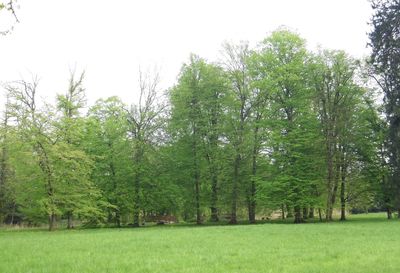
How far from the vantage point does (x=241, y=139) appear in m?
42.5

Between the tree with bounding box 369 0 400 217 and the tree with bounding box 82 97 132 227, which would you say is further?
the tree with bounding box 82 97 132 227

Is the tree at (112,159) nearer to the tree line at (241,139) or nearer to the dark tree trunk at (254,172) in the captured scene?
the tree line at (241,139)

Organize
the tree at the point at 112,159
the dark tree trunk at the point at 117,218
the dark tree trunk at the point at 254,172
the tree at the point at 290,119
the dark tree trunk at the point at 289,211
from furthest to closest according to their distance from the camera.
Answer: the dark tree trunk at the point at 289,211 < the dark tree trunk at the point at 117,218 < the tree at the point at 112,159 < the dark tree trunk at the point at 254,172 < the tree at the point at 290,119

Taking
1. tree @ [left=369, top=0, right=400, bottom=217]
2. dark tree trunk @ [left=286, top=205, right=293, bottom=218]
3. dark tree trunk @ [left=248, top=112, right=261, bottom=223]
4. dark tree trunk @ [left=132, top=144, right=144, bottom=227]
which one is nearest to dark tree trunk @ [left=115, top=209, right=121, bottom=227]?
dark tree trunk @ [left=132, top=144, right=144, bottom=227]

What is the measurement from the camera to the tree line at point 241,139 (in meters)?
40.9

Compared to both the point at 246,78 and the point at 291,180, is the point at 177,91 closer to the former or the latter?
the point at 246,78

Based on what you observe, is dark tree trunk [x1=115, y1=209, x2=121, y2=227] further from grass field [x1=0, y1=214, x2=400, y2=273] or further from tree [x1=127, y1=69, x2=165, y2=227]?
grass field [x1=0, y1=214, x2=400, y2=273]

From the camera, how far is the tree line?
40938 mm

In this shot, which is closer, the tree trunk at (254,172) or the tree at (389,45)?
the tree at (389,45)

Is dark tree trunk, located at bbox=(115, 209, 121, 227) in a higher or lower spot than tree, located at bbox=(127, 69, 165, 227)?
lower

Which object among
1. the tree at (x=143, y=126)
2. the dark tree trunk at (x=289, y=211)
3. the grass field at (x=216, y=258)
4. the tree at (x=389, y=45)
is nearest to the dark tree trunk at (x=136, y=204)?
the tree at (x=143, y=126)

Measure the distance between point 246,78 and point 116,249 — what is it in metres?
30.7

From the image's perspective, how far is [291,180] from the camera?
3984cm

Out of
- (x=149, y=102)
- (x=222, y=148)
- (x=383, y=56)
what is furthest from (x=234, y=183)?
(x=383, y=56)
